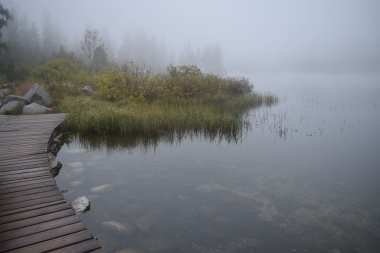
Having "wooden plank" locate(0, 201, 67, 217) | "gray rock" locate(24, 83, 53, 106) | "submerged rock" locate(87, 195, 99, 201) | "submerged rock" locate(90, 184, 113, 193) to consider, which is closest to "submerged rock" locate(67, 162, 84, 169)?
"submerged rock" locate(90, 184, 113, 193)

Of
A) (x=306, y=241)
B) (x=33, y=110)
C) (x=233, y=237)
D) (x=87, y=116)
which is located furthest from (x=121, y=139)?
(x=306, y=241)

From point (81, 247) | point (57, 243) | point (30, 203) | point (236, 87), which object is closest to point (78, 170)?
point (30, 203)

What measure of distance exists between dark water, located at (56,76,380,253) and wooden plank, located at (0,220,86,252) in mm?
614

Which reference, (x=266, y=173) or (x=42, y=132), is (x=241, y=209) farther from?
(x=42, y=132)

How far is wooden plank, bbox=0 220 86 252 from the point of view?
99.9 inches

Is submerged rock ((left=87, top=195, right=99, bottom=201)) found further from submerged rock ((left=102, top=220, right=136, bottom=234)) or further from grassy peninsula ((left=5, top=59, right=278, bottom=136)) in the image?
grassy peninsula ((left=5, top=59, right=278, bottom=136))

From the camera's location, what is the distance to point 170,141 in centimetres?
808

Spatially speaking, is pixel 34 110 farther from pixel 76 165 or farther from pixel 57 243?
pixel 57 243

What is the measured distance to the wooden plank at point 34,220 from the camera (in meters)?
2.81

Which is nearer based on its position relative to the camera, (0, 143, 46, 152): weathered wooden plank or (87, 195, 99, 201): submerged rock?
(87, 195, 99, 201): submerged rock

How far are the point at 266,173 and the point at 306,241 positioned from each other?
7.97 ft

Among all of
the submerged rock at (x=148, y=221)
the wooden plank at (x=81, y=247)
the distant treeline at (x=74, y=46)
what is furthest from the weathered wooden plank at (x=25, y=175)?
the distant treeline at (x=74, y=46)

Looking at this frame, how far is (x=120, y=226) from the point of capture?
3.68 metres

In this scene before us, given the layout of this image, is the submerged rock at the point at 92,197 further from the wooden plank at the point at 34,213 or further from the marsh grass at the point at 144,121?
the marsh grass at the point at 144,121
